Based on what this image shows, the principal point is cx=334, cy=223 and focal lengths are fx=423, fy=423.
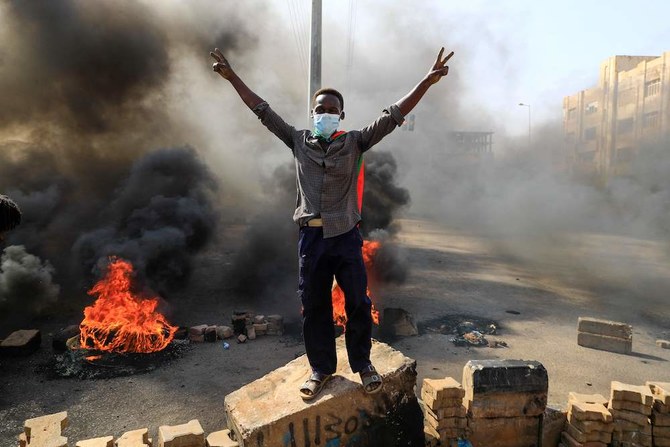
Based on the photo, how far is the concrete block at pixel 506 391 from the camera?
3.79 m

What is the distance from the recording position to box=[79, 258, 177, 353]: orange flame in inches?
289

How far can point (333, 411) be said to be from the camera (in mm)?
3104

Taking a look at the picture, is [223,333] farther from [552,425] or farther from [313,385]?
[552,425]

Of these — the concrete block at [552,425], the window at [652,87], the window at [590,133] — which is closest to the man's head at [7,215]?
the concrete block at [552,425]

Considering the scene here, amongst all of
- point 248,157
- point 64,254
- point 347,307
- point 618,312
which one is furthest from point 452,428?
point 248,157

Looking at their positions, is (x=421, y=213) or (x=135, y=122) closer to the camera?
(x=135, y=122)

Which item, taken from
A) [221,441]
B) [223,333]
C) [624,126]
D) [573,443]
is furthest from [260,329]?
[624,126]

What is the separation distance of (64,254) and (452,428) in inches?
493

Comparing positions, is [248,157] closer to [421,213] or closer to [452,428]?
[421,213]

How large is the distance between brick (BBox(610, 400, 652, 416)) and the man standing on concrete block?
2.42m

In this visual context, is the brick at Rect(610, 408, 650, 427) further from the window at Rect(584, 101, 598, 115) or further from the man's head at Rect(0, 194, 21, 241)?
the window at Rect(584, 101, 598, 115)

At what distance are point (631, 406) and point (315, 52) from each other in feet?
31.5

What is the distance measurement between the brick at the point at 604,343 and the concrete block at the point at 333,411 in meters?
5.52

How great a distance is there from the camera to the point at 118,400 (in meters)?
5.71
